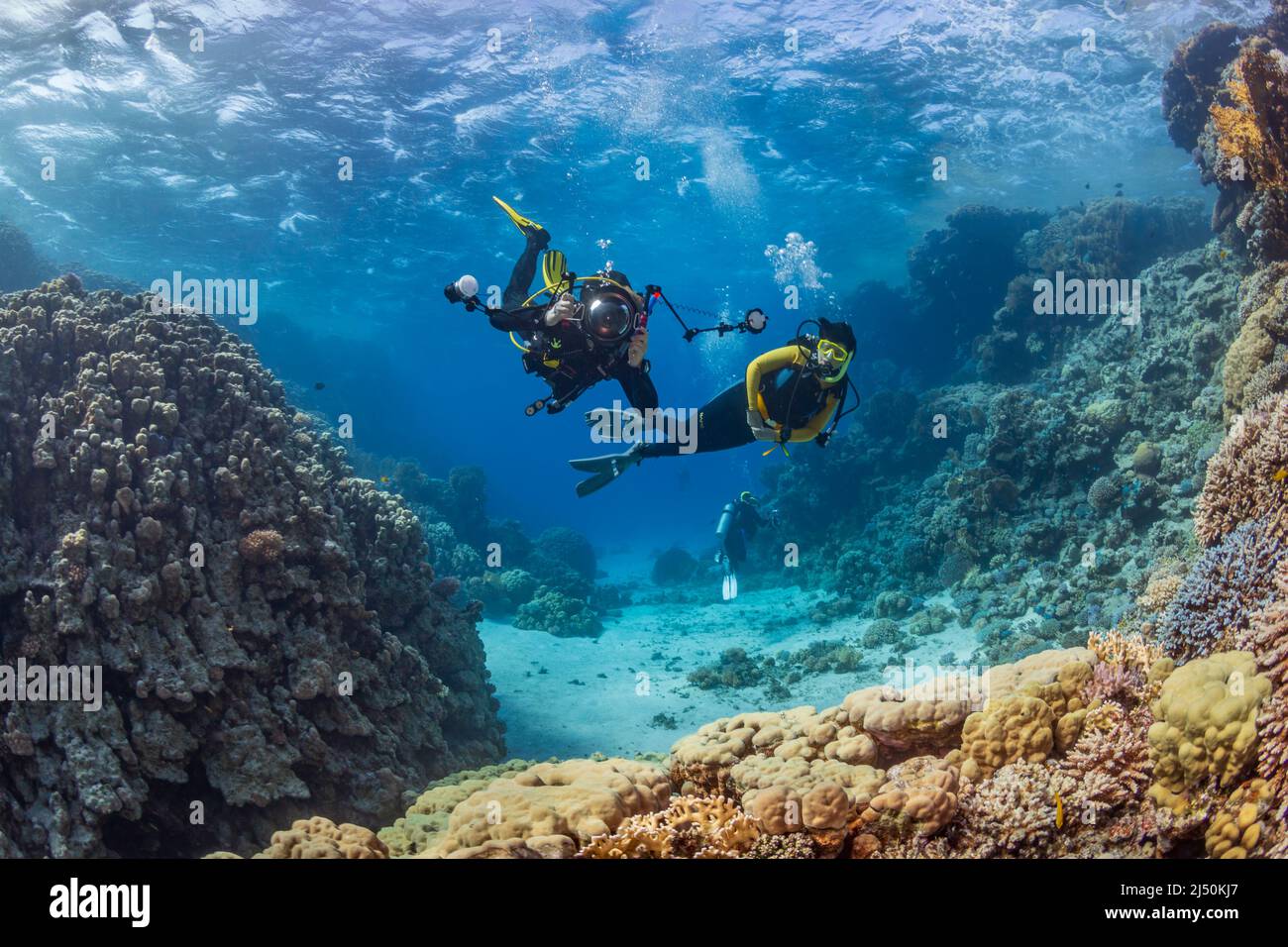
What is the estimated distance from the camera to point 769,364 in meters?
6.73

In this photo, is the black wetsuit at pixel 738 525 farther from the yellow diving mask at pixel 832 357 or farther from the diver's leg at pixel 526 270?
the diver's leg at pixel 526 270

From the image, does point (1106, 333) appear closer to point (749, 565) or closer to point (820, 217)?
point (749, 565)

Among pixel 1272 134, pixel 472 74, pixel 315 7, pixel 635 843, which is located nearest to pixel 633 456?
pixel 635 843

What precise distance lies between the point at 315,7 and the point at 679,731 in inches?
706

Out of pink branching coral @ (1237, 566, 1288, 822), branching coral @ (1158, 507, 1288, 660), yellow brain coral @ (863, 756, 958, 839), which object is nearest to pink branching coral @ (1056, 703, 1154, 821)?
pink branching coral @ (1237, 566, 1288, 822)

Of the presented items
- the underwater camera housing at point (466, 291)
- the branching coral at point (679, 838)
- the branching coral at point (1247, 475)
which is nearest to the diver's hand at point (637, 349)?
the underwater camera housing at point (466, 291)

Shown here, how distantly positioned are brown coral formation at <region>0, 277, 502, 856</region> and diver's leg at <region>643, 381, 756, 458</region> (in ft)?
14.7

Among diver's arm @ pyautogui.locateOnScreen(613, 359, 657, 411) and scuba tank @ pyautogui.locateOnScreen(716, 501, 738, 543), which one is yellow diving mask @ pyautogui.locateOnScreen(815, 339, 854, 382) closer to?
diver's arm @ pyautogui.locateOnScreen(613, 359, 657, 411)

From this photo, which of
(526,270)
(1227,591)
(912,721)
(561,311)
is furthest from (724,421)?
(1227,591)

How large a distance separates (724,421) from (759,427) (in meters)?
1.25

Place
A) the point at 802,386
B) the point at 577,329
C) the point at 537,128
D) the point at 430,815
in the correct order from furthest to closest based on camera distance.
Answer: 1. the point at 537,128
2. the point at 802,386
3. the point at 577,329
4. the point at 430,815

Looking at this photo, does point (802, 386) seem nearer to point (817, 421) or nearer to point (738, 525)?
point (817, 421)

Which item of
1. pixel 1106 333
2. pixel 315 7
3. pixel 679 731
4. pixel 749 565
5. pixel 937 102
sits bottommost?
pixel 679 731

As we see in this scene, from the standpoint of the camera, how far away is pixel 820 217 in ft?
106
